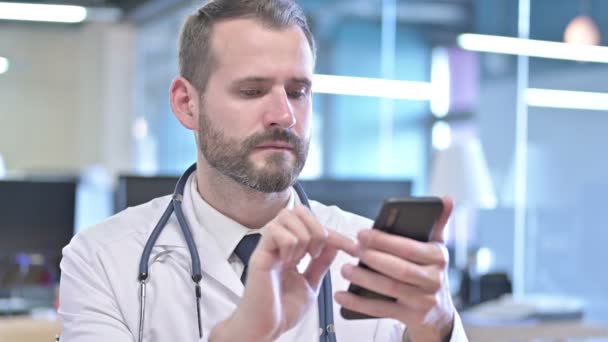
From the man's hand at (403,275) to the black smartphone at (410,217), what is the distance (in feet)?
0.04

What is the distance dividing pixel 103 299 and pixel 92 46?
7258 millimetres

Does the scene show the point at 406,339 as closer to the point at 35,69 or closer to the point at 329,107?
the point at 329,107

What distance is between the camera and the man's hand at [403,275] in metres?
1.14

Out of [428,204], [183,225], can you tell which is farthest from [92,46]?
[428,204]

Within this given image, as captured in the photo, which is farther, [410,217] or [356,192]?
[356,192]

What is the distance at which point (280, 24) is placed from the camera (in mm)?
1592

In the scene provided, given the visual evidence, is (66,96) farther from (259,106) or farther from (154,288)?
(259,106)

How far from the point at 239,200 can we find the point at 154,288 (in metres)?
0.21

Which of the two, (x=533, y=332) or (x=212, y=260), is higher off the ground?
(x=212, y=260)

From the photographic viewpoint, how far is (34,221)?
3.92m

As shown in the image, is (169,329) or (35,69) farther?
(35,69)

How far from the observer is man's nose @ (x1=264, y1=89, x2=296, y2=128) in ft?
4.86

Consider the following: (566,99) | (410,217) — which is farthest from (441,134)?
(410,217)

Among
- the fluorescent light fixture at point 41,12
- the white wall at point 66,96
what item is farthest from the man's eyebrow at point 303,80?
the white wall at point 66,96
